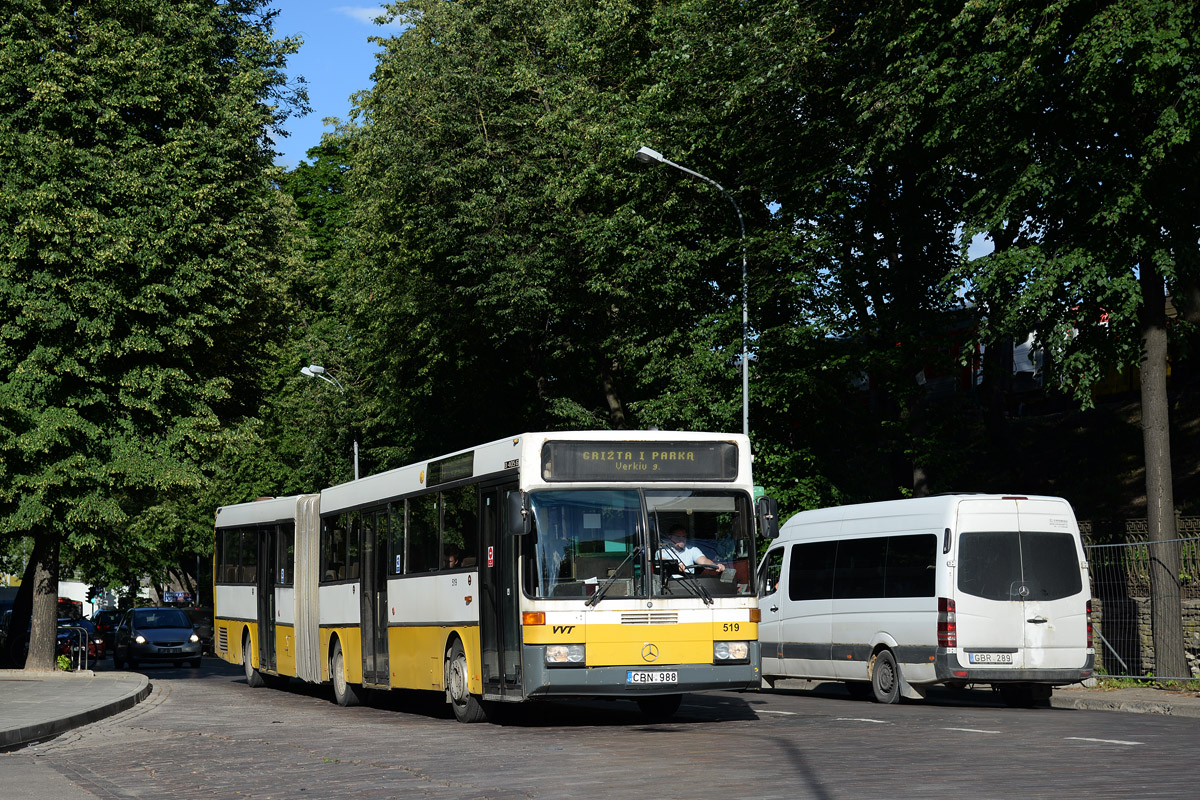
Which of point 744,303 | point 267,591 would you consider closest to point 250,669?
point 267,591

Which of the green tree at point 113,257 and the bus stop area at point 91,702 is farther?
the green tree at point 113,257

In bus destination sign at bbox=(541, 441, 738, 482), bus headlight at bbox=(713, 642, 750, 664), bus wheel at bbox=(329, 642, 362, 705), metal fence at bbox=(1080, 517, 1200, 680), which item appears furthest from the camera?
bus wheel at bbox=(329, 642, 362, 705)

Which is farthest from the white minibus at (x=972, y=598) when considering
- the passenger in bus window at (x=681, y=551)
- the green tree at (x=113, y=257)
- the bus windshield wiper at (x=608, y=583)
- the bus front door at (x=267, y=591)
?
the green tree at (x=113, y=257)

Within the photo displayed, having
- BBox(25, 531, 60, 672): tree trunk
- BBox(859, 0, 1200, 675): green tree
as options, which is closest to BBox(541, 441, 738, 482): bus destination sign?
BBox(859, 0, 1200, 675): green tree

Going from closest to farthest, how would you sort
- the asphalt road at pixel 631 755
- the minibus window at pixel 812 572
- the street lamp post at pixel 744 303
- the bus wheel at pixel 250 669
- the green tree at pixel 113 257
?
the asphalt road at pixel 631 755 → the minibus window at pixel 812 572 → the green tree at pixel 113 257 → the bus wheel at pixel 250 669 → the street lamp post at pixel 744 303

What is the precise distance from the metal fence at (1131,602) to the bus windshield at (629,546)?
782 cm

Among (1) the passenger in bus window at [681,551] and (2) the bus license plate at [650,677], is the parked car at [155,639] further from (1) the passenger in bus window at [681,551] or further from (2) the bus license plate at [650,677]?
(1) the passenger in bus window at [681,551]

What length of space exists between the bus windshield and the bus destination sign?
19 centimetres

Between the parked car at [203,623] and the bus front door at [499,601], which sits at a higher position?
the bus front door at [499,601]

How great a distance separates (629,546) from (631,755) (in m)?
3.30

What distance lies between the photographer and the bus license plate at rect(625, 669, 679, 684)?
607 inches

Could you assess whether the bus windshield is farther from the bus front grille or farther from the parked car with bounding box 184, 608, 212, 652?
the parked car with bounding box 184, 608, 212, 652

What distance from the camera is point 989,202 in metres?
22.7

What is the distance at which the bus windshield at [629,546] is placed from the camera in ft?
50.8
